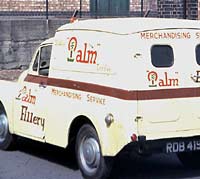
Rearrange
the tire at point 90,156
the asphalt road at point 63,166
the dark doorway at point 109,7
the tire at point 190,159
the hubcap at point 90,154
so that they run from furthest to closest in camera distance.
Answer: the dark doorway at point 109,7, the tire at point 190,159, the asphalt road at point 63,166, the hubcap at point 90,154, the tire at point 90,156

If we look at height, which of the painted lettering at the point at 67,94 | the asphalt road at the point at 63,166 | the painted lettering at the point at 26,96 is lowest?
the asphalt road at the point at 63,166

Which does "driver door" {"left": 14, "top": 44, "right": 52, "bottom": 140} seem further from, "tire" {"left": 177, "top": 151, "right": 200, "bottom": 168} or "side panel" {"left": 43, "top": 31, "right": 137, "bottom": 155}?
"tire" {"left": 177, "top": 151, "right": 200, "bottom": 168}

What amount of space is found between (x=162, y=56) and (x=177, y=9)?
9.12 m

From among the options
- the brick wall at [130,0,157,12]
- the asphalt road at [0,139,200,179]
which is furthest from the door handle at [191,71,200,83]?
the brick wall at [130,0,157,12]

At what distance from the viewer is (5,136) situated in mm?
11523

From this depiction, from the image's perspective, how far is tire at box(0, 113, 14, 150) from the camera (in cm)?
1145

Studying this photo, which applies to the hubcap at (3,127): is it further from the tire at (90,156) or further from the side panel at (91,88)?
the tire at (90,156)

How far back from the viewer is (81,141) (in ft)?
31.3

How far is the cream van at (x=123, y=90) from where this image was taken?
882 cm

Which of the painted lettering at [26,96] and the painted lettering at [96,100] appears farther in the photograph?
the painted lettering at [26,96]

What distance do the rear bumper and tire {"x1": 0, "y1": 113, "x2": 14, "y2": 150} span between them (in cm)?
307

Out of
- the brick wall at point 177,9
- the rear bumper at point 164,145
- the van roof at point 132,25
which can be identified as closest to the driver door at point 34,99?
the van roof at point 132,25

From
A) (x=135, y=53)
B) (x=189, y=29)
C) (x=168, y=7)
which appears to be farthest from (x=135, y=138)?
(x=168, y=7)

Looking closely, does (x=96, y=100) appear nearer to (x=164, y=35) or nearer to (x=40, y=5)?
(x=164, y=35)
